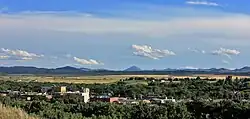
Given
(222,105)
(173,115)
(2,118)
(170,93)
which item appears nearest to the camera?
(2,118)

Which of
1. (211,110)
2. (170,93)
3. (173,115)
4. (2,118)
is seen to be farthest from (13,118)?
(170,93)

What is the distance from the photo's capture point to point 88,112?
153 feet

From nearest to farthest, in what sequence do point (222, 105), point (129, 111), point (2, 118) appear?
point (2, 118)
point (129, 111)
point (222, 105)

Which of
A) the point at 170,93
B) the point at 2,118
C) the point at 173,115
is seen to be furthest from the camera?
the point at 170,93

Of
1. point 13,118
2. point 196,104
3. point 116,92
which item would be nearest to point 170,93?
point 116,92

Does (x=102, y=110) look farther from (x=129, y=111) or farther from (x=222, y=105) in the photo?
(x=222, y=105)

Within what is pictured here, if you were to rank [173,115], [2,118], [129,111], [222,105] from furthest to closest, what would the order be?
[222,105] < [129,111] < [173,115] < [2,118]

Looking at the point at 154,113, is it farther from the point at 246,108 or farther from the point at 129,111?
the point at 246,108

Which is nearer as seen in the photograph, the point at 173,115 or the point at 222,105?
the point at 173,115

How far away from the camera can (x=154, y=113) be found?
4431 centimetres

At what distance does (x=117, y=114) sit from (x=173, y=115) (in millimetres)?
4155

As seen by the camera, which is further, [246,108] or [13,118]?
[246,108]

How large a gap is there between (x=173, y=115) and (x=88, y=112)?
23.6ft

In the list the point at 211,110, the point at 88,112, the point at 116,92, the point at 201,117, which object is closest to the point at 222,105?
the point at 211,110
